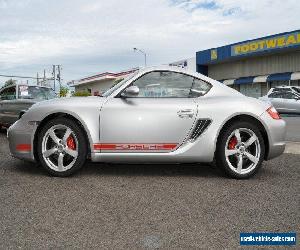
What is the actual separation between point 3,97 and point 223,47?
3051 cm

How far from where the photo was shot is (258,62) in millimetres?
37125

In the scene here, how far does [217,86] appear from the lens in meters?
5.10

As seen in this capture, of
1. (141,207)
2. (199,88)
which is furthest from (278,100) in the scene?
(141,207)

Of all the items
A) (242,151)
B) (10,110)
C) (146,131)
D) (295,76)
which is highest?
(295,76)

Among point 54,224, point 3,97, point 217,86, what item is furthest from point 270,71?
point 54,224

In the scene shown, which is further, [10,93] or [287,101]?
[287,101]

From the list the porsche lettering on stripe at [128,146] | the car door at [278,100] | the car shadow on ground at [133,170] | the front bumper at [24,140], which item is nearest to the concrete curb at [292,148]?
the car shadow on ground at [133,170]

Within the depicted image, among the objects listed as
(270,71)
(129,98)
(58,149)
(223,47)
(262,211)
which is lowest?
(262,211)

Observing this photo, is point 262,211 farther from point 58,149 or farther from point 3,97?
point 3,97

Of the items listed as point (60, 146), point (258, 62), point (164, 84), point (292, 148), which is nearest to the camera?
point (60, 146)

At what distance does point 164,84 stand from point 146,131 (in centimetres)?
71

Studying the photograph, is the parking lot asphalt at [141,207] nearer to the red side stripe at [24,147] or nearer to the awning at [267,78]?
the red side stripe at [24,147]

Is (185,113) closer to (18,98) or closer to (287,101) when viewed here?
(18,98)

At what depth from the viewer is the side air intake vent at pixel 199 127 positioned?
15.6 feet
